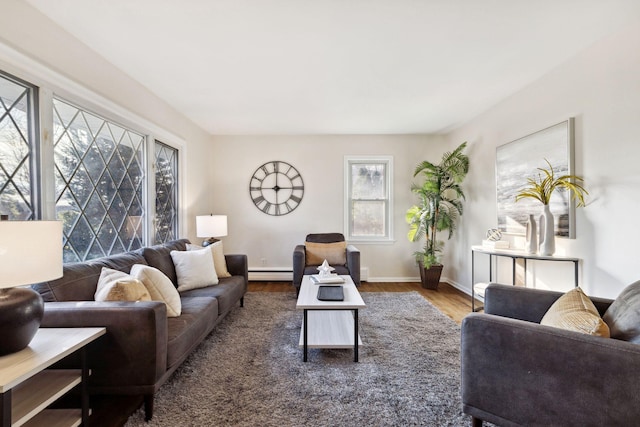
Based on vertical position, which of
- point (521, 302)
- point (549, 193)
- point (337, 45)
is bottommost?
point (521, 302)

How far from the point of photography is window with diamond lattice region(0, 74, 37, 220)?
5.02ft

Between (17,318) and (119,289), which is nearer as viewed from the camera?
(17,318)

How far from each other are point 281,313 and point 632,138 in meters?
3.20

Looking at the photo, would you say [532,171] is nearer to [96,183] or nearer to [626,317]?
[626,317]

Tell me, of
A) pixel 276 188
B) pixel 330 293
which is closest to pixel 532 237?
pixel 330 293

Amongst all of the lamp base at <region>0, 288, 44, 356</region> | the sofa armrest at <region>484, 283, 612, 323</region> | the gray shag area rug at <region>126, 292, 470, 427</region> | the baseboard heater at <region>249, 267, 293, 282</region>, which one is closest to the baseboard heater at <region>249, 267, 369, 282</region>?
the baseboard heater at <region>249, 267, 293, 282</region>

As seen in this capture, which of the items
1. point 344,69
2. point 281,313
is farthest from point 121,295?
point 344,69

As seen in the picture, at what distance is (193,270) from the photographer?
254cm

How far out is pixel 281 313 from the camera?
9.70ft

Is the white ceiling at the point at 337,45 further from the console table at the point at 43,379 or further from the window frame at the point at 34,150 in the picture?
the console table at the point at 43,379

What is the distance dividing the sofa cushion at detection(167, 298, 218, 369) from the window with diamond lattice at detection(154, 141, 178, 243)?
4.32ft

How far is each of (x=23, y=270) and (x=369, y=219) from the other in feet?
12.8

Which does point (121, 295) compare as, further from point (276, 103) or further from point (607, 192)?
point (607, 192)

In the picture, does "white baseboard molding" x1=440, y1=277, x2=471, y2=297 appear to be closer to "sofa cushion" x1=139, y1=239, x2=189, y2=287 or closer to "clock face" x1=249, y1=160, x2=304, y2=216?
"clock face" x1=249, y1=160, x2=304, y2=216
